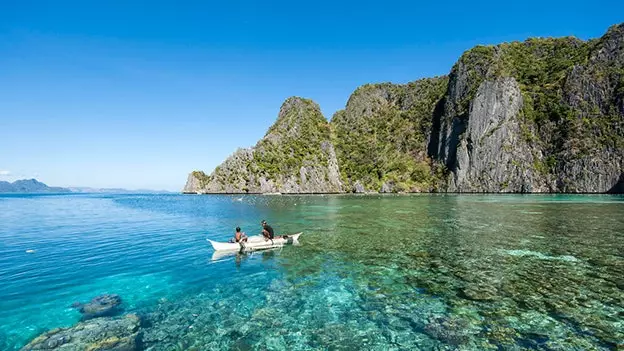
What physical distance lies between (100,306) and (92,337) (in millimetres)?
4066

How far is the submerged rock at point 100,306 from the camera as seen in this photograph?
1484 cm

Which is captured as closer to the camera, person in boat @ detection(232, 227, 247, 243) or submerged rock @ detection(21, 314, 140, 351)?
submerged rock @ detection(21, 314, 140, 351)

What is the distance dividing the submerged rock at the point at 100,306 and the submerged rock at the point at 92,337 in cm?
112

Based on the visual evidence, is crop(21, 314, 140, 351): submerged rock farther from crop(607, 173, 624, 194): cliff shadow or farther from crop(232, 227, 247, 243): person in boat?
crop(607, 173, 624, 194): cliff shadow

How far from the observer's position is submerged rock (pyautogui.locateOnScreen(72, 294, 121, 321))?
1484cm

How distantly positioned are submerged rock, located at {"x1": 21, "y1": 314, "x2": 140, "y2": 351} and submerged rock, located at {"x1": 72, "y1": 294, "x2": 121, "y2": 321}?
1121 millimetres

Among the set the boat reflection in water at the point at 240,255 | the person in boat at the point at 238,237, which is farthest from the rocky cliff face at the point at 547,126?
the person in boat at the point at 238,237

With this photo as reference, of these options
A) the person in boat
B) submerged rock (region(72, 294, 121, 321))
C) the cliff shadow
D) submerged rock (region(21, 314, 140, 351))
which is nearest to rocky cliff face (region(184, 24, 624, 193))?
the cliff shadow

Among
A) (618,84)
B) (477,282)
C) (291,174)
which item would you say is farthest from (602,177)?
(477,282)

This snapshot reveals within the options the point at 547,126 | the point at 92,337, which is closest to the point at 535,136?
the point at 547,126

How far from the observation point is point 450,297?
52.2 ft

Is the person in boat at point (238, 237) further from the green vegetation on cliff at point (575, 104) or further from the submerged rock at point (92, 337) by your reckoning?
the green vegetation on cliff at point (575, 104)

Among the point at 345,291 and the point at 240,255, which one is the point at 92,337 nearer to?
the point at 345,291

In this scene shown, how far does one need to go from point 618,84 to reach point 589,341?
692 ft
